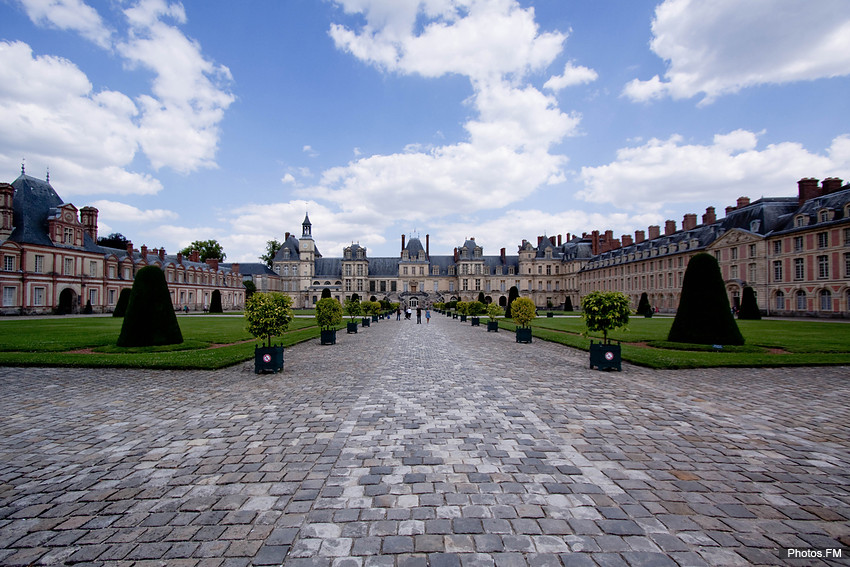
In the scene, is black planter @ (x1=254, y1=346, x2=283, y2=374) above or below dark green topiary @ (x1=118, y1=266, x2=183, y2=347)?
below

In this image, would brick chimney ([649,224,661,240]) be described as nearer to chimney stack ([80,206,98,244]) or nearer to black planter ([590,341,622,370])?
black planter ([590,341,622,370])

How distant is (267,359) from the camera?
35.4ft

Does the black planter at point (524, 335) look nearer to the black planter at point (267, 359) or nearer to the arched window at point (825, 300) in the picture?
the black planter at point (267, 359)

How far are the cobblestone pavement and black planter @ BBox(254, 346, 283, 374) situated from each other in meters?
2.03

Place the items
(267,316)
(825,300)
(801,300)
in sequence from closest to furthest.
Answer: (267,316) < (825,300) < (801,300)

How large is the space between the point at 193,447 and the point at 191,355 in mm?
8811

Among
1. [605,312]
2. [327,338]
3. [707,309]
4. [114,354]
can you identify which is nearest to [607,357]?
[605,312]

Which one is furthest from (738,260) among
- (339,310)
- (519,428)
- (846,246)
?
(519,428)

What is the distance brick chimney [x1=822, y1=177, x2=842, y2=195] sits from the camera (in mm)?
38312

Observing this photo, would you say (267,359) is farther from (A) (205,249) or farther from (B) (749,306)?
(A) (205,249)

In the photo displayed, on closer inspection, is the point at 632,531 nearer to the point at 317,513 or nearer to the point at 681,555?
the point at 681,555

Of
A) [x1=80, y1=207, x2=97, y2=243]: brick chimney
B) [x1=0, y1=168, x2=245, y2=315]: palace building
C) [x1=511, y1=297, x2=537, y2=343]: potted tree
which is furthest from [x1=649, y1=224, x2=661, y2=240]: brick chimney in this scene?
[x1=80, y1=207, x2=97, y2=243]: brick chimney

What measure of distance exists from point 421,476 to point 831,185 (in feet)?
171

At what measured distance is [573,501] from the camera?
387 cm
